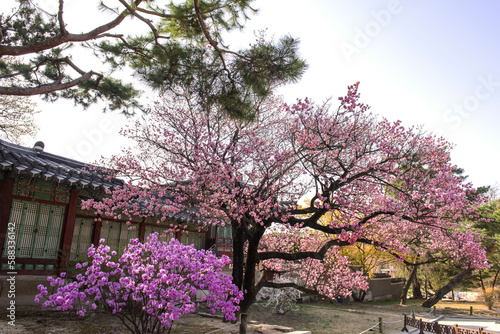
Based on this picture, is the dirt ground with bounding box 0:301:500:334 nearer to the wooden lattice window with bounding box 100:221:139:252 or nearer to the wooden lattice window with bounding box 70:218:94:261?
the wooden lattice window with bounding box 70:218:94:261

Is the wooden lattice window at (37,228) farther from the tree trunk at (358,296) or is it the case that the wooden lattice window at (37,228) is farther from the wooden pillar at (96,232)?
the tree trunk at (358,296)

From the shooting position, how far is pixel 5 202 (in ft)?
24.9

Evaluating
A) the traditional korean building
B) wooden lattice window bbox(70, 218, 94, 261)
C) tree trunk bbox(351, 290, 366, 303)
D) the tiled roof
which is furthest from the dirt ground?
tree trunk bbox(351, 290, 366, 303)

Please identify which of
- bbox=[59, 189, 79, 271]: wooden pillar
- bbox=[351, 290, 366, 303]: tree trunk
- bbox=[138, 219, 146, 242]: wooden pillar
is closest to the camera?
bbox=[59, 189, 79, 271]: wooden pillar

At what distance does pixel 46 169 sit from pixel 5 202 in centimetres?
117

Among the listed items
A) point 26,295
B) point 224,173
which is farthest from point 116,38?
point 26,295

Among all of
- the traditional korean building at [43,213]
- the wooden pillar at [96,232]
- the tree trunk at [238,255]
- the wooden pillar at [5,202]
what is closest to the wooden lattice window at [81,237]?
the traditional korean building at [43,213]

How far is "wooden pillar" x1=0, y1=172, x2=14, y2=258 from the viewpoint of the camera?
24.6 feet

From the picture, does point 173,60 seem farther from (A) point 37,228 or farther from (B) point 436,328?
(B) point 436,328

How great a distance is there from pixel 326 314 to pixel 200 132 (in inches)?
379

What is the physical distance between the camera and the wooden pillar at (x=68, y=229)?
8.37m

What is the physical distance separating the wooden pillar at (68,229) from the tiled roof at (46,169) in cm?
54

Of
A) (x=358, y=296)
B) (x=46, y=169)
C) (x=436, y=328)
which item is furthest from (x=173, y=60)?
(x=358, y=296)

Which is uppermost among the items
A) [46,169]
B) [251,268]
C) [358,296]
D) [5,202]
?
[46,169]
